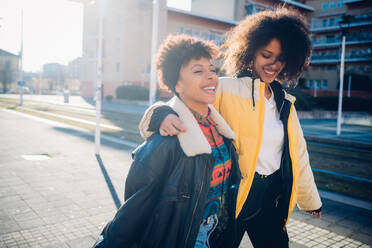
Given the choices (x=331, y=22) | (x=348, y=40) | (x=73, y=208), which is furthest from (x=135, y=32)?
(x=73, y=208)

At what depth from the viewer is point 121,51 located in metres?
43.6

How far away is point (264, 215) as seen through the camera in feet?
7.89

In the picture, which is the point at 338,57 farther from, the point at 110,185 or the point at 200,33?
the point at 110,185

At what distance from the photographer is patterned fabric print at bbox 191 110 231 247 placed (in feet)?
6.52

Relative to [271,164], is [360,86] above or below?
above

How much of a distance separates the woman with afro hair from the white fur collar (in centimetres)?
19

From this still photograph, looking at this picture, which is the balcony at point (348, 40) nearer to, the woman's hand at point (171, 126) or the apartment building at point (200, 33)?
the apartment building at point (200, 33)

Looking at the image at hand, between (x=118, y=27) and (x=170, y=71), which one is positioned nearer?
(x=170, y=71)

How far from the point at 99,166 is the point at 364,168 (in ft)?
20.9

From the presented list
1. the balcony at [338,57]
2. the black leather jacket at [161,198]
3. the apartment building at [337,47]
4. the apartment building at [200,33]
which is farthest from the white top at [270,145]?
the balcony at [338,57]

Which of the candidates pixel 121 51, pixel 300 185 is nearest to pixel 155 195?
pixel 300 185

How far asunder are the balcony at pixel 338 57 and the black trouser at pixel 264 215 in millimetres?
48447

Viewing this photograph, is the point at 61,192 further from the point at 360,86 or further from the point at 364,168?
the point at 360,86

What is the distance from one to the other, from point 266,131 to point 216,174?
62 cm
